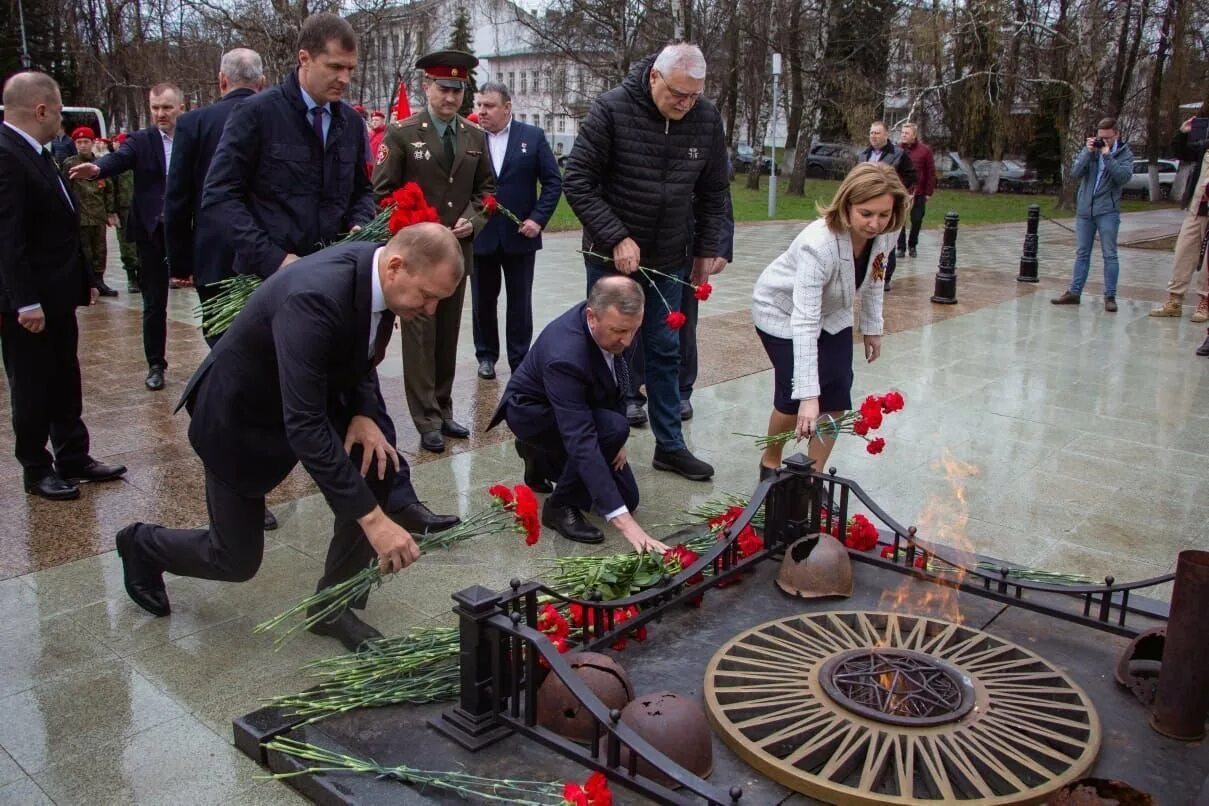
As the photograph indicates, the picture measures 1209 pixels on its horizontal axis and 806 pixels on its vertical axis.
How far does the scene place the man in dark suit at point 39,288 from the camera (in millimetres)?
4832

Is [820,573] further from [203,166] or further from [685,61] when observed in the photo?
[203,166]

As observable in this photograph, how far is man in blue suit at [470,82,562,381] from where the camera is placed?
23.3 feet

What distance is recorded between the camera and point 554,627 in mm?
3309

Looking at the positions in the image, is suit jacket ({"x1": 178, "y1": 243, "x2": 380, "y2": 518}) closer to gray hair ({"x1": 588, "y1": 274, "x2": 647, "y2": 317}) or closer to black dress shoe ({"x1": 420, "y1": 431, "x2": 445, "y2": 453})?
gray hair ({"x1": 588, "y1": 274, "x2": 647, "y2": 317})

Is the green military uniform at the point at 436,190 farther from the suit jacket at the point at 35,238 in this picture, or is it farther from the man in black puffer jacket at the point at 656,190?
the suit jacket at the point at 35,238

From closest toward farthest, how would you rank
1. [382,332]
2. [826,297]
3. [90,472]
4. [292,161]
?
[382,332]
[826,297]
[292,161]
[90,472]

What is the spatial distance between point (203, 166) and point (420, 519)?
2339 millimetres

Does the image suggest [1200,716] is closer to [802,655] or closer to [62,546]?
[802,655]

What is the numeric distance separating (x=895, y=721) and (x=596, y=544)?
6.77ft

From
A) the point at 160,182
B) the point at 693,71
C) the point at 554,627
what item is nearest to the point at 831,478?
the point at 554,627

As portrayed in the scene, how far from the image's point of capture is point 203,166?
546cm

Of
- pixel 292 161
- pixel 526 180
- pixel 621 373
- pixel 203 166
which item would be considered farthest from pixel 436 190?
pixel 621 373

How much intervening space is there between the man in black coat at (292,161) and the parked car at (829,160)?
3859cm

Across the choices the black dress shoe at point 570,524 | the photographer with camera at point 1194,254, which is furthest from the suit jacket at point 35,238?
the photographer with camera at point 1194,254
